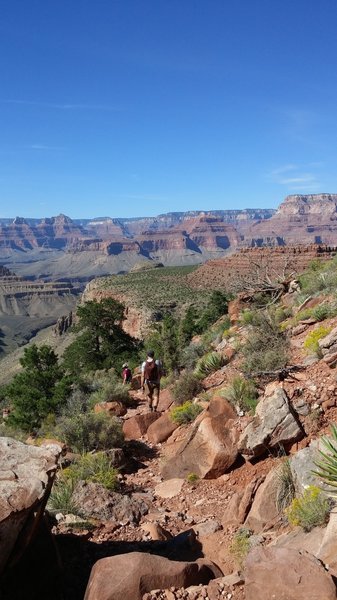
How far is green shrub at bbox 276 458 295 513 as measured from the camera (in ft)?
20.6

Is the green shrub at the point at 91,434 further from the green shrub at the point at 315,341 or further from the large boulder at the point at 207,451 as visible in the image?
the green shrub at the point at 315,341

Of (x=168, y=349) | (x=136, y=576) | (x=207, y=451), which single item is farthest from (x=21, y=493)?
(x=168, y=349)

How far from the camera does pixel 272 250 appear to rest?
2867 inches

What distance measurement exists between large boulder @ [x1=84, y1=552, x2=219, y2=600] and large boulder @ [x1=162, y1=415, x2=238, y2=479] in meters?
2.97

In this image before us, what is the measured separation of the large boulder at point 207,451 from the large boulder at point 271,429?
0.34 m

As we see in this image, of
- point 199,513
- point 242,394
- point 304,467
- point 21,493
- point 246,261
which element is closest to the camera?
point 21,493

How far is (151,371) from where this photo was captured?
43.0 ft

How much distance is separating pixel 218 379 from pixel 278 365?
2590 millimetres

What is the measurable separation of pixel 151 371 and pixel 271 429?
600cm

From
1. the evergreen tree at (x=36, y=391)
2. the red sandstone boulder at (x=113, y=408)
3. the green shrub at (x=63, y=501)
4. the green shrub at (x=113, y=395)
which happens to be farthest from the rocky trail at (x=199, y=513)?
the evergreen tree at (x=36, y=391)

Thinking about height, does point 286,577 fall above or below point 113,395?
above

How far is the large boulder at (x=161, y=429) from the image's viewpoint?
10.9 m

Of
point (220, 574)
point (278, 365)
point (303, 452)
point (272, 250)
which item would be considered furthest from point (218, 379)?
point (272, 250)

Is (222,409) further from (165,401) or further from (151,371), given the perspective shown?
(151,371)
